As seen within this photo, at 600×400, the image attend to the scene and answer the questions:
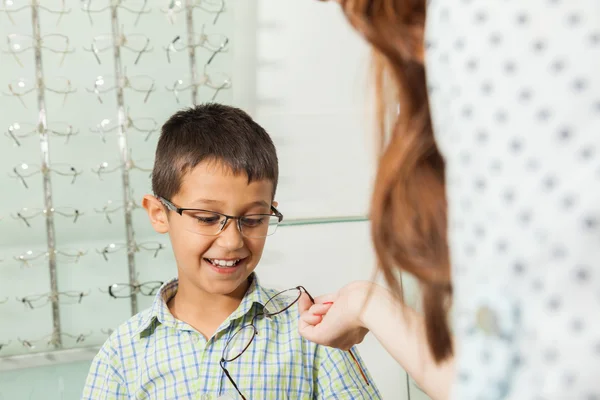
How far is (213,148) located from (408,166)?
0.62 m

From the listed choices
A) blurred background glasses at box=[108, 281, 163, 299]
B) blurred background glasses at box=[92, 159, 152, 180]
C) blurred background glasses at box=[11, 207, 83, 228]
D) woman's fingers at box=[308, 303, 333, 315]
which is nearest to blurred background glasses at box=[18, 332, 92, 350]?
blurred background glasses at box=[108, 281, 163, 299]

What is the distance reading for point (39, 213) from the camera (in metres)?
1.40

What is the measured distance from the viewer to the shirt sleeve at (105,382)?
1.05m

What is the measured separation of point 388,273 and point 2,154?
1.10 meters

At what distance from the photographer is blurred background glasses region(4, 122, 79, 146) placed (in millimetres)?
1378

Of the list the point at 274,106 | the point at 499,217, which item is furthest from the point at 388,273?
the point at 274,106

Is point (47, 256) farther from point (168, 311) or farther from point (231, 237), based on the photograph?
point (231, 237)

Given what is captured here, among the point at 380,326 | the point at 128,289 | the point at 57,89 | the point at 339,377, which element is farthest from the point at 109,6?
the point at 380,326

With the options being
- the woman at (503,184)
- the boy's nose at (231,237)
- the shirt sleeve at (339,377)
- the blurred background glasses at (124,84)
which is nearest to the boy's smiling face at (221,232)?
the boy's nose at (231,237)

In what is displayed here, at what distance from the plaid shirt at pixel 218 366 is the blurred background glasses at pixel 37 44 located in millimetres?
611

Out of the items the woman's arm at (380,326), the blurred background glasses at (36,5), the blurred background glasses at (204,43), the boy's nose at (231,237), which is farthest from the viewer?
the blurred background glasses at (204,43)

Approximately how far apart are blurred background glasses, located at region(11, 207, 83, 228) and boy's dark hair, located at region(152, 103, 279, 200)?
0.36 meters

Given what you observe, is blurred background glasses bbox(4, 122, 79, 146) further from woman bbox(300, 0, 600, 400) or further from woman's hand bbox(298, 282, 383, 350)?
woman bbox(300, 0, 600, 400)

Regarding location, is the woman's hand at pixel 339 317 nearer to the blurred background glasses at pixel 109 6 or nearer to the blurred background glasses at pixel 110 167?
the blurred background glasses at pixel 110 167
